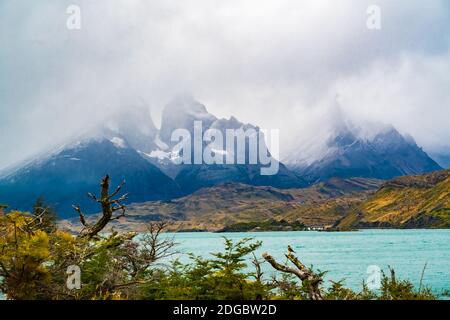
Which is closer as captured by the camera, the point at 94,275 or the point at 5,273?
the point at 5,273

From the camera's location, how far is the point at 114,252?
16953 millimetres

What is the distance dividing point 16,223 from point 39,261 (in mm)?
1677

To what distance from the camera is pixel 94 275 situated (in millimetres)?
14891

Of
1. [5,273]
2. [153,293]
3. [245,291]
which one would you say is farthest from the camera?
[153,293]

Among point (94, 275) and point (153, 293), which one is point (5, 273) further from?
point (153, 293)
